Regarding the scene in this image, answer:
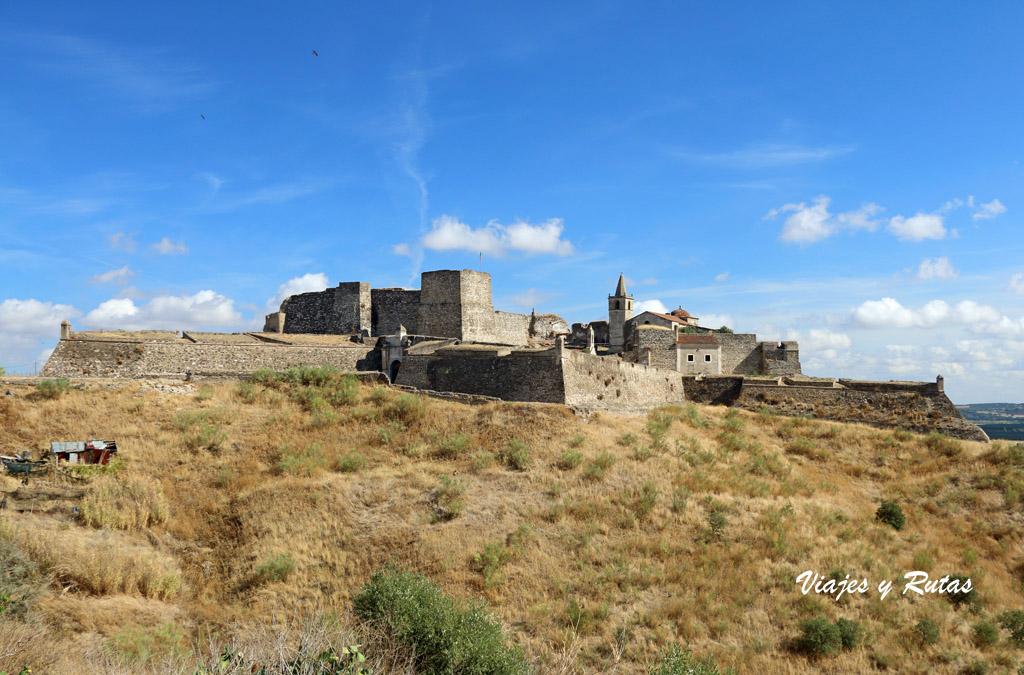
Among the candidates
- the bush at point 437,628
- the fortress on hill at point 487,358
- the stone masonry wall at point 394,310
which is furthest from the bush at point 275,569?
the stone masonry wall at point 394,310

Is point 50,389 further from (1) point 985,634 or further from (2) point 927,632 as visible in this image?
(1) point 985,634

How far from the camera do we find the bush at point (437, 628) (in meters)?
8.15

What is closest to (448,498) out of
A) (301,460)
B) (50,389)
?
(301,460)

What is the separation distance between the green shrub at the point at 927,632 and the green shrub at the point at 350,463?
12.9m

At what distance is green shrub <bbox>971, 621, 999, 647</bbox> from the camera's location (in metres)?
10.9

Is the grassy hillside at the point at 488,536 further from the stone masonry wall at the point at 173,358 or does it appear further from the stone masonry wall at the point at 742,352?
the stone masonry wall at the point at 742,352

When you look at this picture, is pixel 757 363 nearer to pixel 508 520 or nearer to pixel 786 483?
pixel 786 483

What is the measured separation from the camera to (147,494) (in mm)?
13625

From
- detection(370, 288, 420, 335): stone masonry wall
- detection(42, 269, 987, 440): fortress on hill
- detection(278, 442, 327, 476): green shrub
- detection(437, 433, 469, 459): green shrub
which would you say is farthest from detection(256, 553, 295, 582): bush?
detection(370, 288, 420, 335): stone masonry wall

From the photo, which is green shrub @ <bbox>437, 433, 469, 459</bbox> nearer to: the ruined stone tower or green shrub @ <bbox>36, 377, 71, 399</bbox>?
green shrub @ <bbox>36, 377, 71, 399</bbox>

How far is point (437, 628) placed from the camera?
8781 mm

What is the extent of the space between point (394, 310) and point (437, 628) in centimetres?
2611

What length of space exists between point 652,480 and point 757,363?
25818 millimetres

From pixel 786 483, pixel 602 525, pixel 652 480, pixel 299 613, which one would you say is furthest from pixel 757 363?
pixel 299 613
